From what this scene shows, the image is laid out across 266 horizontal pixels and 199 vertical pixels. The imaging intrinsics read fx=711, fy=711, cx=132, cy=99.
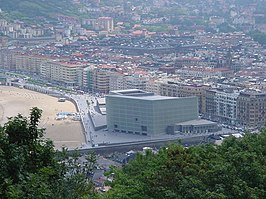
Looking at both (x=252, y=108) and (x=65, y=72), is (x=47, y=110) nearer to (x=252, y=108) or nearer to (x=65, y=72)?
(x=252, y=108)

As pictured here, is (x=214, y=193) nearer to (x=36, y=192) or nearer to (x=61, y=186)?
(x=61, y=186)

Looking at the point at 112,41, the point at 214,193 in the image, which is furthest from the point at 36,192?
the point at 112,41

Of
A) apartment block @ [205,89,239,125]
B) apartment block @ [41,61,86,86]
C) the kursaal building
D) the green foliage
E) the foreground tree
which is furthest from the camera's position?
apartment block @ [41,61,86,86]

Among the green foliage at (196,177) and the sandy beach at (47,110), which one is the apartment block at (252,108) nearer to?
the sandy beach at (47,110)

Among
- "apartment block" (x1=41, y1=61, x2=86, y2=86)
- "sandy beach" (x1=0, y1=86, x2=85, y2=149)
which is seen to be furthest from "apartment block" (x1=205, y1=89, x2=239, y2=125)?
"apartment block" (x1=41, y1=61, x2=86, y2=86)

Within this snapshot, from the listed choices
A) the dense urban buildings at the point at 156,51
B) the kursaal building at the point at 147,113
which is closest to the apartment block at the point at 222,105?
the dense urban buildings at the point at 156,51

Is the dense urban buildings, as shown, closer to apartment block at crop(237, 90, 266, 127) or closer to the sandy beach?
apartment block at crop(237, 90, 266, 127)

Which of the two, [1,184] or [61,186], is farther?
[61,186]

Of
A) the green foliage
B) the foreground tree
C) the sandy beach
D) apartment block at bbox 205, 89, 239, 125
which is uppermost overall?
the foreground tree
